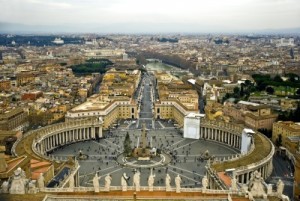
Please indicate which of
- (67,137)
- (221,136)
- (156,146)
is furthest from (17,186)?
(221,136)

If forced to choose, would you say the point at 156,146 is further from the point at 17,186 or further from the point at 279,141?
the point at 17,186

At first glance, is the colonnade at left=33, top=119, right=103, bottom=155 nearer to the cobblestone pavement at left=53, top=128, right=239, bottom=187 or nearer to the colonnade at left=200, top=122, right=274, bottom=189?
the cobblestone pavement at left=53, top=128, right=239, bottom=187

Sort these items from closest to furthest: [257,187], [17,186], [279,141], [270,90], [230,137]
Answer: [17,186], [257,187], [279,141], [230,137], [270,90]

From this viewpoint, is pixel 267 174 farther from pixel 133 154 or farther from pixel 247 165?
pixel 133 154

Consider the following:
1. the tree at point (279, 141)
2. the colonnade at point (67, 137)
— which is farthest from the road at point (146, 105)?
the tree at point (279, 141)

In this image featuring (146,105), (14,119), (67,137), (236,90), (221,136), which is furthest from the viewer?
(236,90)

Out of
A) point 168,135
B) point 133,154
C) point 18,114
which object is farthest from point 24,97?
point 133,154

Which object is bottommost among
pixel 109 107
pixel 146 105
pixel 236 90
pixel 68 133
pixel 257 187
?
pixel 146 105

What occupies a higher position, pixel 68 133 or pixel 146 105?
pixel 68 133
